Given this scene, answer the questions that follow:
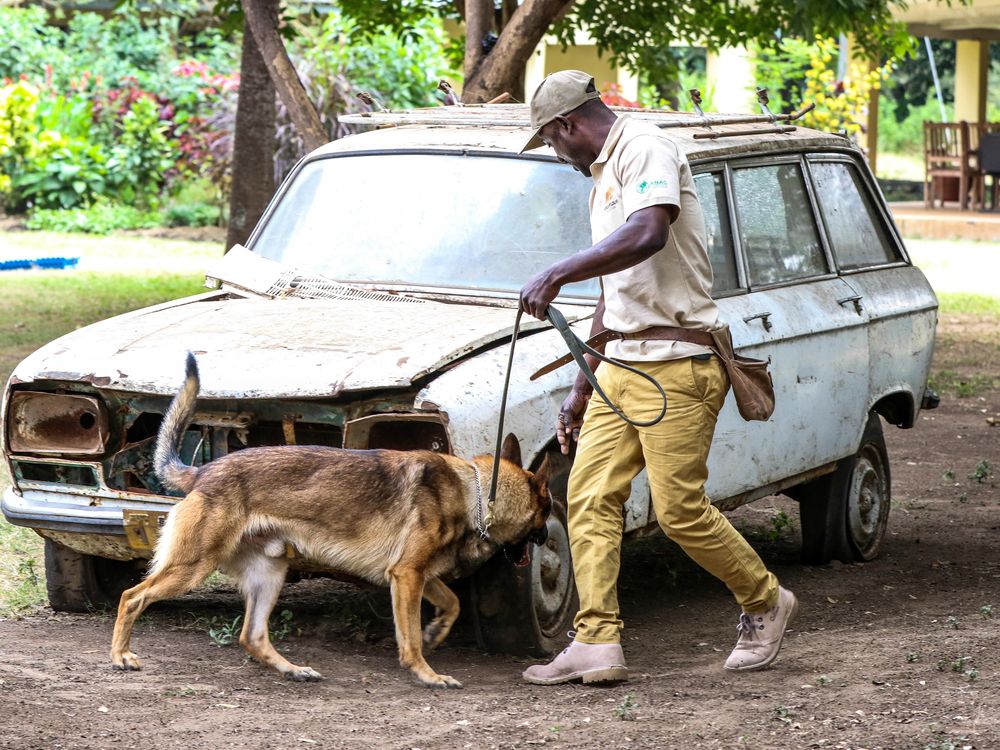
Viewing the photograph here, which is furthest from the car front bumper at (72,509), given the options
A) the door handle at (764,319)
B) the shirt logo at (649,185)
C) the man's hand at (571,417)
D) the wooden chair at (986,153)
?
the wooden chair at (986,153)

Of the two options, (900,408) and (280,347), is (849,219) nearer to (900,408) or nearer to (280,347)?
(900,408)

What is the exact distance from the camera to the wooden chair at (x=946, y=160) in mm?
22703

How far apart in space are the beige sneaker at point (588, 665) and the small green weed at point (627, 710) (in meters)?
0.17

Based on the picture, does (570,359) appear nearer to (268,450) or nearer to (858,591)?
(268,450)

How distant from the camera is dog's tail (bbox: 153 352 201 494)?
4543mm

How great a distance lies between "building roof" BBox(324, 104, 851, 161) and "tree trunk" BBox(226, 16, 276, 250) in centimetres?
706

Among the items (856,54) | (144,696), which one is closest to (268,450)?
(144,696)

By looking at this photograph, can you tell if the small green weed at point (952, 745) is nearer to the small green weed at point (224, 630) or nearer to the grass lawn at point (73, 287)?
the small green weed at point (224, 630)

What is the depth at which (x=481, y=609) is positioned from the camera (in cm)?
492

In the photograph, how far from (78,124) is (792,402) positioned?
59.7 ft

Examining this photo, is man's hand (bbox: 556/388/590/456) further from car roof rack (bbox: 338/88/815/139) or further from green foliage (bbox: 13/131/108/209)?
green foliage (bbox: 13/131/108/209)

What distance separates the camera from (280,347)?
4.89 meters

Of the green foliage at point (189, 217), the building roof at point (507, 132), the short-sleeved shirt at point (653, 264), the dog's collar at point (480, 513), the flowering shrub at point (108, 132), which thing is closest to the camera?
the short-sleeved shirt at point (653, 264)

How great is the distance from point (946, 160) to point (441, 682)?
816 inches
